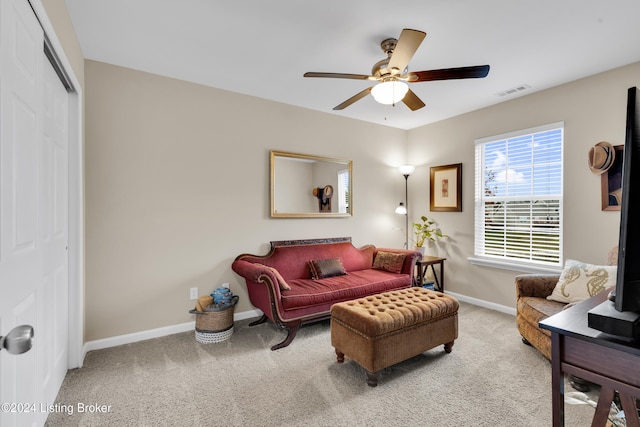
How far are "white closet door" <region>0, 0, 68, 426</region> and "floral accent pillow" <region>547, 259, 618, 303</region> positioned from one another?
11.8 feet

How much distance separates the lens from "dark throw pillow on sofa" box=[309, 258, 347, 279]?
3.63m

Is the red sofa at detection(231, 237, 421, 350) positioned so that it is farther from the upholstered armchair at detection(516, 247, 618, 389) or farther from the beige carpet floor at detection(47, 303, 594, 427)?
the upholstered armchair at detection(516, 247, 618, 389)

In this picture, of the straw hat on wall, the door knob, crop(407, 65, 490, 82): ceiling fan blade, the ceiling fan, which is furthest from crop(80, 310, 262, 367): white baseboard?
the straw hat on wall

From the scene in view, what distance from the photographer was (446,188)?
441 centimetres

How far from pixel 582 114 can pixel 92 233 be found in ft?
16.2

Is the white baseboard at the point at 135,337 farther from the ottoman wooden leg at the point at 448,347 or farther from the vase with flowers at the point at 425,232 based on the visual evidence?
the vase with flowers at the point at 425,232

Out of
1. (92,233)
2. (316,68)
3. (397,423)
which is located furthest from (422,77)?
(92,233)

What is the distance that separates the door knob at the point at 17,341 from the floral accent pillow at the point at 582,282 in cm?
343

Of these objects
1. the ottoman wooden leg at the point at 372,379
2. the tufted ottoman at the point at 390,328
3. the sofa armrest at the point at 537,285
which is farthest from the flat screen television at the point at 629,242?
the sofa armrest at the point at 537,285

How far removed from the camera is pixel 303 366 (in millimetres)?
2455

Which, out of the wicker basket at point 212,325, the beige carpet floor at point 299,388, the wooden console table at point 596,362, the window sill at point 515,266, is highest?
the wooden console table at point 596,362

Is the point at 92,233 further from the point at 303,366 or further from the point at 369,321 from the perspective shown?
the point at 369,321

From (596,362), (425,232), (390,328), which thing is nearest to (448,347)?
(390,328)

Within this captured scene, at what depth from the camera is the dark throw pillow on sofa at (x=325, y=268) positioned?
11.9ft
